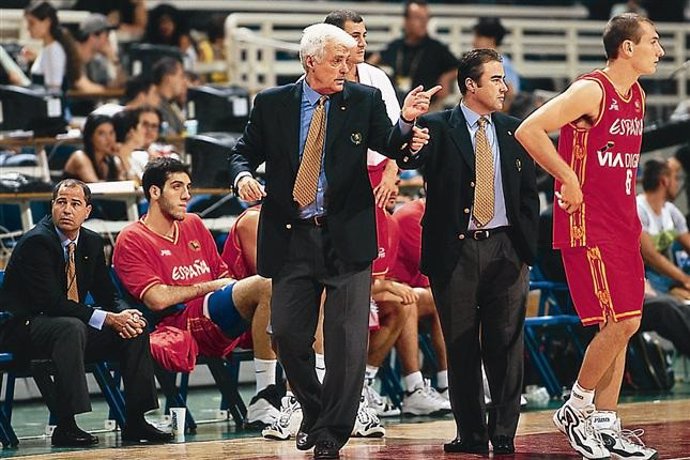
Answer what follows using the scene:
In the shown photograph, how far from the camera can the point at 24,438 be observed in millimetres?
8867

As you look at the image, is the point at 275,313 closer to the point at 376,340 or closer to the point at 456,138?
the point at 456,138

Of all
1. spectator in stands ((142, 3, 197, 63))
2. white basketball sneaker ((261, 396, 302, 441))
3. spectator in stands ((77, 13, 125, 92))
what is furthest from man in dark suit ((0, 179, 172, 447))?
spectator in stands ((142, 3, 197, 63))

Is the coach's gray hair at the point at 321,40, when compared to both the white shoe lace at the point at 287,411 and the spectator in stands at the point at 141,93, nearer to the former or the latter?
the white shoe lace at the point at 287,411

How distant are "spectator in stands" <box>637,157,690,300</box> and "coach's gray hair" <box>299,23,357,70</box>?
4.46 m

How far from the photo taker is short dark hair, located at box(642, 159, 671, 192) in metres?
11.2

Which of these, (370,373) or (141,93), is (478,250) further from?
(141,93)

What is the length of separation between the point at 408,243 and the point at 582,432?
9.42ft

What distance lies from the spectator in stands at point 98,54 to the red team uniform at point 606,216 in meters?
8.03

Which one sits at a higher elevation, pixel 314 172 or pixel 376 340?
pixel 314 172

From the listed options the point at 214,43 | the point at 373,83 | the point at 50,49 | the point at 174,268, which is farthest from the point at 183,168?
the point at 214,43

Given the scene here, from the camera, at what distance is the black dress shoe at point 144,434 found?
8375 millimetres

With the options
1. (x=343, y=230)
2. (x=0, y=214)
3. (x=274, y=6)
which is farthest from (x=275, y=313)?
(x=274, y=6)

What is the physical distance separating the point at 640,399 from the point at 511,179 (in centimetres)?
308

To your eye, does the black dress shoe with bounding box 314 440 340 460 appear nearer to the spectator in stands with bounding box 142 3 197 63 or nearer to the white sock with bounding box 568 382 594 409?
the white sock with bounding box 568 382 594 409
